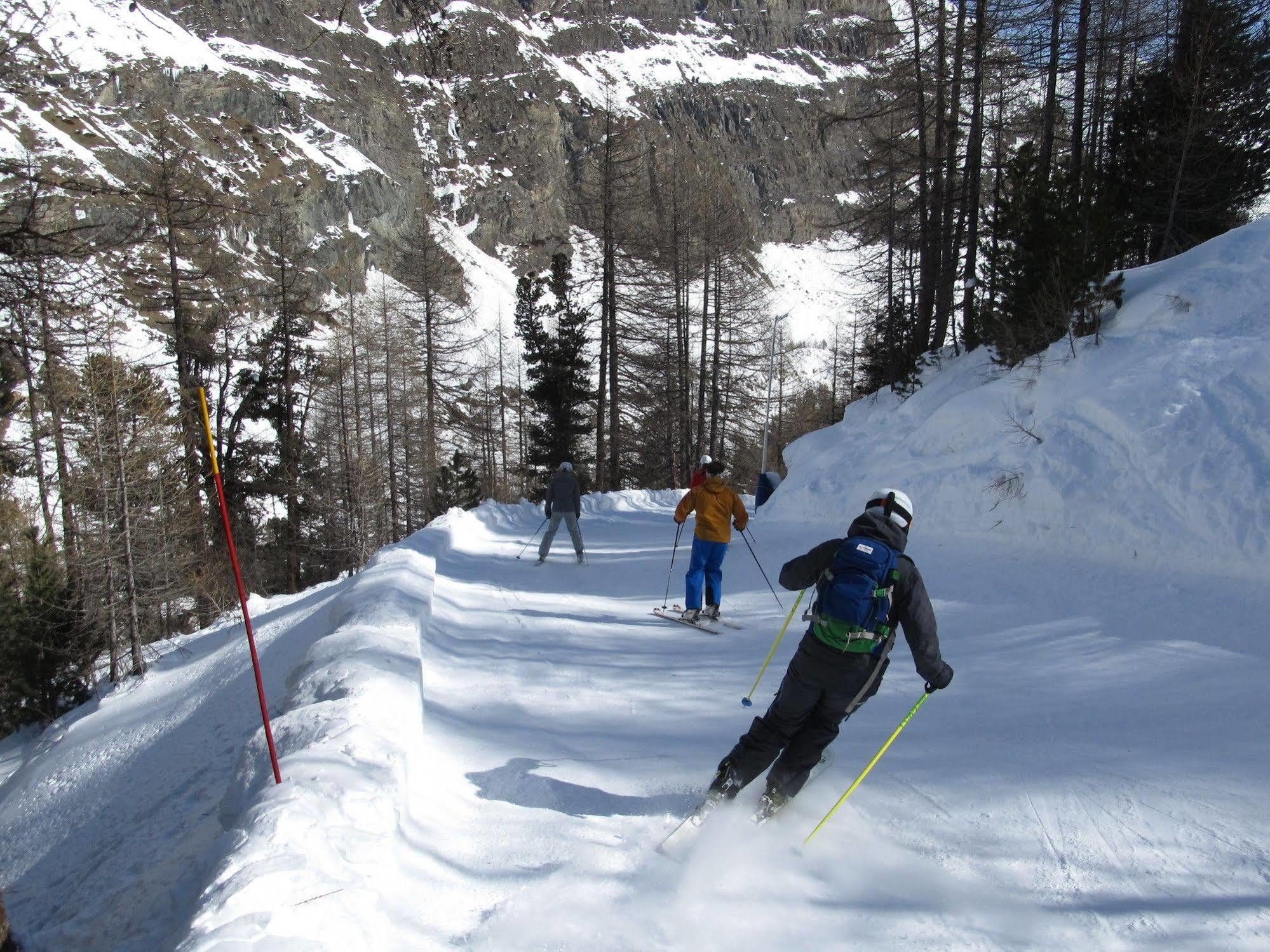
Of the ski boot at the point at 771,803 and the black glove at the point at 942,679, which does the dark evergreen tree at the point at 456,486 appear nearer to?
the ski boot at the point at 771,803

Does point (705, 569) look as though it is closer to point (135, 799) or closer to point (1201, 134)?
point (135, 799)

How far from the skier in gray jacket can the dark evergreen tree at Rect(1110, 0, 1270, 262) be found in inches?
463

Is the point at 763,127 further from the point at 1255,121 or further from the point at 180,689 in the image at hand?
the point at 180,689

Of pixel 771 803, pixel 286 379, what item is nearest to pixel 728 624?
pixel 771 803

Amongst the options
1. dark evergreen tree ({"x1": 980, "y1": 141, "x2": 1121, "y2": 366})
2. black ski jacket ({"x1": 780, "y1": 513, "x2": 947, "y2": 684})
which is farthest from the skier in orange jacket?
dark evergreen tree ({"x1": 980, "y1": 141, "x2": 1121, "y2": 366})

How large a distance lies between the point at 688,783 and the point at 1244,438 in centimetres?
658

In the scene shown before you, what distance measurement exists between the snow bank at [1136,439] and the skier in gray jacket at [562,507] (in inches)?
190

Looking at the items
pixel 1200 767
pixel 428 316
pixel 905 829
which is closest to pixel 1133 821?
pixel 1200 767

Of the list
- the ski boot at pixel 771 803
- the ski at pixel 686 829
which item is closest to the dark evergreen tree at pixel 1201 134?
the ski boot at pixel 771 803

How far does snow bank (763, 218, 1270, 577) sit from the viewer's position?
670cm

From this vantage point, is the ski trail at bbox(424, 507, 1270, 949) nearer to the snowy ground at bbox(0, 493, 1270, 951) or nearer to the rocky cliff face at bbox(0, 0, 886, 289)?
the snowy ground at bbox(0, 493, 1270, 951)

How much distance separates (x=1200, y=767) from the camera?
409 centimetres

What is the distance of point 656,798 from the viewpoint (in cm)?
412

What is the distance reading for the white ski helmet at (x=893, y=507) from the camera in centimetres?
357
